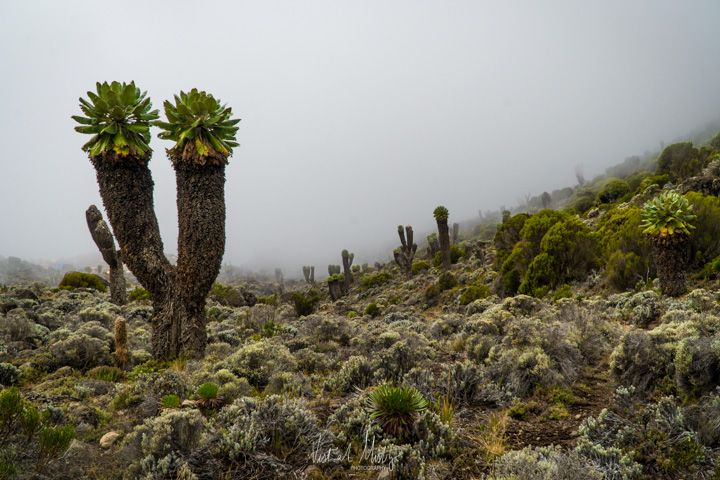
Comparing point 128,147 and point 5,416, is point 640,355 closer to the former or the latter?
point 5,416

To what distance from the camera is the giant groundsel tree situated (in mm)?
8102

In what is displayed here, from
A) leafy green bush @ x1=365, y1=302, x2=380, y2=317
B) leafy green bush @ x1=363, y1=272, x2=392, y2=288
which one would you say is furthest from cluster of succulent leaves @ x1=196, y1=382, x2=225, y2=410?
leafy green bush @ x1=363, y1=272, x2=392, y2=288

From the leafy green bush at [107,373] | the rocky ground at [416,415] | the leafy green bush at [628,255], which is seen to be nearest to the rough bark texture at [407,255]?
the leafy green bush at [628,255]

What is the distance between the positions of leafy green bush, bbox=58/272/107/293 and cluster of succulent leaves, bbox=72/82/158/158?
24160 mm

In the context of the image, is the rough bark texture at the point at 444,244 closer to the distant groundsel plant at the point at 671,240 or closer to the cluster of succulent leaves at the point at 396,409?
the distant groundsel plant at the point at 671,240

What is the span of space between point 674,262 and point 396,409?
11.8 meters

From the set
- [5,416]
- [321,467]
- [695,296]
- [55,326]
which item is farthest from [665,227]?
[55,326]

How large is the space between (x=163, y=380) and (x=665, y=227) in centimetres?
1466

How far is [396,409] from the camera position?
162 inches

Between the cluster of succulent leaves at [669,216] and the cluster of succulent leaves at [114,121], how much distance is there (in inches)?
616

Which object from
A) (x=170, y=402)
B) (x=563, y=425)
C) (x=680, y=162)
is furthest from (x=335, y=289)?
(x=563, y=425)

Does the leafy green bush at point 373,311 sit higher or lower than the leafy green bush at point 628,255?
lower

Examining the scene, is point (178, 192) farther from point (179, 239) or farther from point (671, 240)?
point (671, 240)

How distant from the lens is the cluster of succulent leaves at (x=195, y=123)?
823cm
